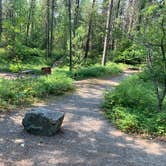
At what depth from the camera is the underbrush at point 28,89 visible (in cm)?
892

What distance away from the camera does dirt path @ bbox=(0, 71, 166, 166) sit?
17.7ft

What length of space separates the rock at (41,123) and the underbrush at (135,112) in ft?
6.31

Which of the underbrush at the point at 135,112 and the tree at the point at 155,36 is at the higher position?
the tree at the point at 155,36

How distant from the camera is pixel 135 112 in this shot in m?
8.24

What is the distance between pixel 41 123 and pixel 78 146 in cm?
107

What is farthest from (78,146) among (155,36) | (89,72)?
(89,72)

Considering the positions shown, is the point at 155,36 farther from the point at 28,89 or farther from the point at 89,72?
the point at 89,72

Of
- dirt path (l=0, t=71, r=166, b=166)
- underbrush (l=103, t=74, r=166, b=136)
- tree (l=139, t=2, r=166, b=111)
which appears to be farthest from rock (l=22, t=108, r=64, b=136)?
tree (l=139, t=2, r=166, b=111)

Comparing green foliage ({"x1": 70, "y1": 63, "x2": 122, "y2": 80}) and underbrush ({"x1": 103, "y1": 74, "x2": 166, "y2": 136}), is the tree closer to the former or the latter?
underbrush ({"x1": 103, "y1": 74, "x2": 166, "y2": 136})

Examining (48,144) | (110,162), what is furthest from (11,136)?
(110,162)

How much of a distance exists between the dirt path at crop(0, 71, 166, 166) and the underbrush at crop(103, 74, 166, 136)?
384 mm

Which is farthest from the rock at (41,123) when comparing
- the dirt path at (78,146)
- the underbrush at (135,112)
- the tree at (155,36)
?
the tree at (155,36)

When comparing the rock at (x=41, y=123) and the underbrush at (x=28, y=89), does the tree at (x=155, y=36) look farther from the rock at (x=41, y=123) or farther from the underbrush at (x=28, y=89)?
the underbrush at (x=28, y=89)

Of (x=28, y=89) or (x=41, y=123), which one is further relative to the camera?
(x=28, y=89)
